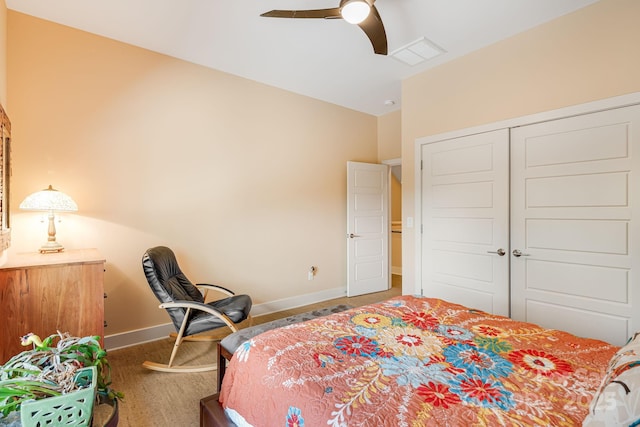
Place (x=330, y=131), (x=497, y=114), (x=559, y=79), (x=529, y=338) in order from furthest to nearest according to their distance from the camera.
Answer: (x=330, y=131) → (x=497, y=114) → (x=559, y=79) → (x=529, y=338)

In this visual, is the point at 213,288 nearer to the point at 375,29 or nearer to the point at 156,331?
the point at 156,331

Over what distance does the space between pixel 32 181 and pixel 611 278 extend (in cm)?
472

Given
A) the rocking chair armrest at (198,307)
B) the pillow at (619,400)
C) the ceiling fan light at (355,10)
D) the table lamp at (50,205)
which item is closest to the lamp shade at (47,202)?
the table lamp at (50,205)

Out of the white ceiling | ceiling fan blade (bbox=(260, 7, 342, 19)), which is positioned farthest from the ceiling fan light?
the white ceiling

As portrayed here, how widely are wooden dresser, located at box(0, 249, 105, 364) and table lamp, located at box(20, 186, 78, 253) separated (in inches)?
7.5

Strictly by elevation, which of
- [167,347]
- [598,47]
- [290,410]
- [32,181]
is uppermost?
[598,47]

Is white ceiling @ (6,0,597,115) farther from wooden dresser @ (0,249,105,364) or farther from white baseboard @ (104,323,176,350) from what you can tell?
white baseboard @ (104,323,176,350)

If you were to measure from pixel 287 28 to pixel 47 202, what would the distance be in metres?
2.39

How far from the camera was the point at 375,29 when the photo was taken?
7.22ft

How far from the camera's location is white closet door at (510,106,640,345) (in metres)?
2.31

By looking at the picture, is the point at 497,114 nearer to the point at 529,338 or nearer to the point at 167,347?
the point at 529,338

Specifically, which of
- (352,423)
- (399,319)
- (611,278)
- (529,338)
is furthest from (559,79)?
(352,423)

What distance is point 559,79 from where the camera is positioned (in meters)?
2.62

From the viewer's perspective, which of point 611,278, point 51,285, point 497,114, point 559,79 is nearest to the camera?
point 51,285
